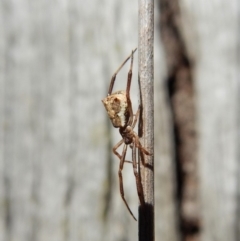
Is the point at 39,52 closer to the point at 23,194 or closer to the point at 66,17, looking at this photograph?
the point at 66,17

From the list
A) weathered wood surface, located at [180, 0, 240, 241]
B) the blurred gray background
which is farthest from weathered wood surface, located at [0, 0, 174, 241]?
weathered wood surface, located at [180, 0, 240, 241]

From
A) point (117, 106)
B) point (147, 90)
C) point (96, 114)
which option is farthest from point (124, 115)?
point (147, 90)

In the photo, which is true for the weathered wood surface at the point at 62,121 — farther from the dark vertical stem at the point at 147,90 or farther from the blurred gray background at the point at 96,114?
the dark vertical stem at the point at 147,90

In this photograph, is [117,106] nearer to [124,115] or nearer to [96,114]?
[124,115]

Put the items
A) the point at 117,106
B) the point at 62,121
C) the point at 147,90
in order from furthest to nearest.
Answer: the point at 62,121 → the point at 117,106 → the point at 147,90

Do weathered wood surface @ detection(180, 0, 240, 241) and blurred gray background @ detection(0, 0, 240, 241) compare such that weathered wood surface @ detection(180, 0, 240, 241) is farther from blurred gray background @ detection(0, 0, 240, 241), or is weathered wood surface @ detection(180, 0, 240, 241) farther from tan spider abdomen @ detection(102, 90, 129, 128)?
tan spider abdomen @ detection(102, 90, 129, 128)

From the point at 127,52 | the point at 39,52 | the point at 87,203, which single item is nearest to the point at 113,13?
the point at 127,52

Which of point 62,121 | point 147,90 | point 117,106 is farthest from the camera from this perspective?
point 62,121
